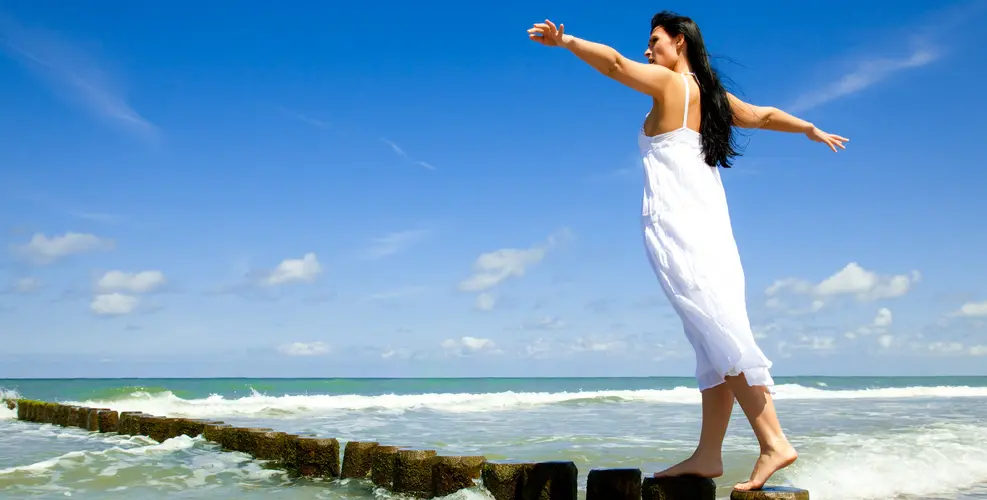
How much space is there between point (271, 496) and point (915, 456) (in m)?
6.84

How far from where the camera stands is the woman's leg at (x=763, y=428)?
3.78m

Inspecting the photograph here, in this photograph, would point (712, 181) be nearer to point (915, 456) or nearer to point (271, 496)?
point (271, 496)

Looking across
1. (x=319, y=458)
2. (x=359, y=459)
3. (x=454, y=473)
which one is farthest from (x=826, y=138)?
(x=319, y=458)

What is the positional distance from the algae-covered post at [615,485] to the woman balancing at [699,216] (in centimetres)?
26

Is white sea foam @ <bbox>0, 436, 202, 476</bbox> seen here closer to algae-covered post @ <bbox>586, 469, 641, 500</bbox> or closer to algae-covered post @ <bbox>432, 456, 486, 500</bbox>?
algae-covered post @ <bbox>432, 456, 486, 500</bbox>

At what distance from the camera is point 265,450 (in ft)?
27.9

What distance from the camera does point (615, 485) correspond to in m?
4.45

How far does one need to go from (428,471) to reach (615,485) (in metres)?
2.24

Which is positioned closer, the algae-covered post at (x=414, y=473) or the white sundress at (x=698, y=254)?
the white sundress at (x=698, y=254)

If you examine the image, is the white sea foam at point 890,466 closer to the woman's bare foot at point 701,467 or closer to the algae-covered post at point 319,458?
the woman's bare foot at point 701,467

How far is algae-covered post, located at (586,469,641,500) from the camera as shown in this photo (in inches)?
174

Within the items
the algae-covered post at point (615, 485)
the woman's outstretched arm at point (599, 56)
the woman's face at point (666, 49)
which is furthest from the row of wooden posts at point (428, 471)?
the woman's face at point (666, 49)

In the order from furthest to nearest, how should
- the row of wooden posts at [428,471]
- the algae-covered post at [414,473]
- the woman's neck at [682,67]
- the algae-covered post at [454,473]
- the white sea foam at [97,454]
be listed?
1. the white sea foam at [97,454]
2. the algae-covered post at [414,473]
3. the algae-covered post at [454,473]
4. the woman's neck at [682,67]
5. the row of wooden posts at [428,471]

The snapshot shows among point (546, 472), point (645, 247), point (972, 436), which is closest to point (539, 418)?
point (972, 436)
